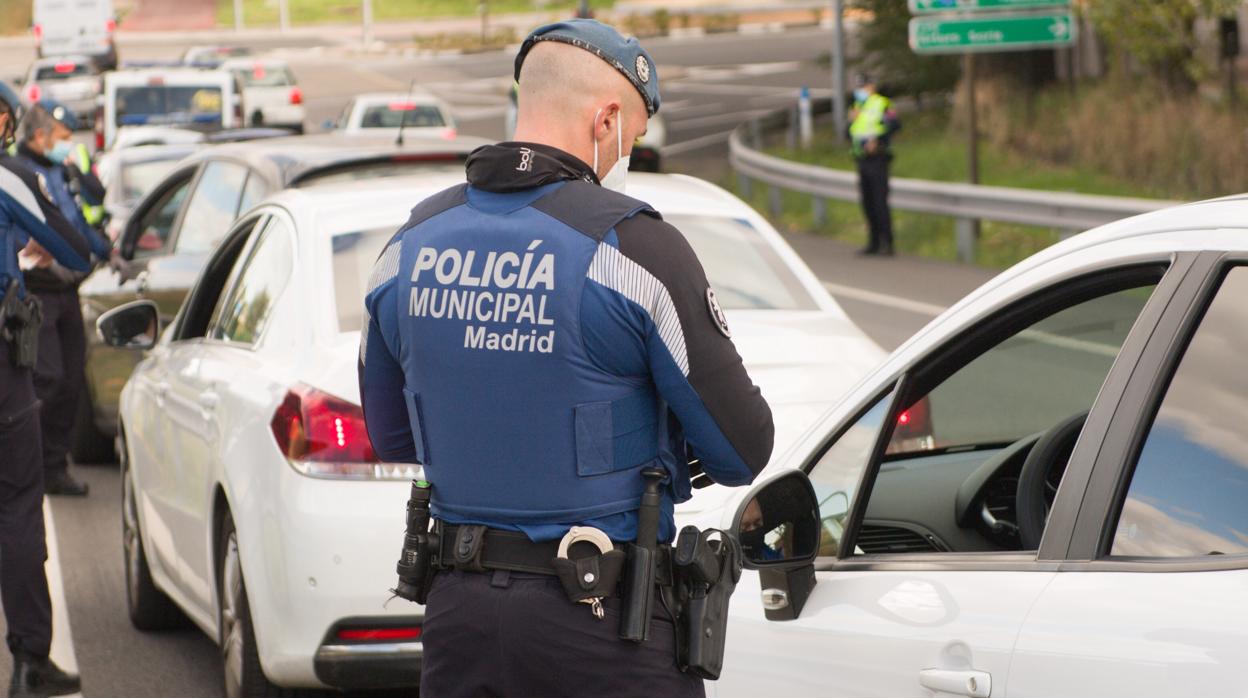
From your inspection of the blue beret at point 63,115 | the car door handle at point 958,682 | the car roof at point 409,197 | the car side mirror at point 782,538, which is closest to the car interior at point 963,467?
the car side mirror at point 782,538

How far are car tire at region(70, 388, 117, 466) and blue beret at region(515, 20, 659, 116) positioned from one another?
7387 mm

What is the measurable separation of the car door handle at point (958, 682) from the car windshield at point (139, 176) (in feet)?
46.5

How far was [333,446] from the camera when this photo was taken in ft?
16.6

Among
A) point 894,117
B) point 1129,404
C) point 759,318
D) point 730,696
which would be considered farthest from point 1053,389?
point 894,117

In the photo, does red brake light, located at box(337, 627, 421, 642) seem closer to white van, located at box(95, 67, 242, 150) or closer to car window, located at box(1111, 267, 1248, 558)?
car window, located at box(1111, 267, 1248, 558)

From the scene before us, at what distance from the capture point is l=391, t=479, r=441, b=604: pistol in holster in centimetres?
304

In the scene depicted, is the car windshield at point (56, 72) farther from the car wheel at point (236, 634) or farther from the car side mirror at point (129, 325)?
the car wheel at point (236, 634)

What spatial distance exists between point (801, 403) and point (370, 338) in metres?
2.33

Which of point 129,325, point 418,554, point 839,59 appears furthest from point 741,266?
point 839,59

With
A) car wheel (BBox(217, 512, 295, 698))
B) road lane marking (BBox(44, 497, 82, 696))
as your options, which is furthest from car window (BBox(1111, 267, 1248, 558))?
road lane marking (BBox(44, 497, 82, 696))

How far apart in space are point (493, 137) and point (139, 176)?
23742 millimetres

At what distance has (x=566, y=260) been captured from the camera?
113 inches

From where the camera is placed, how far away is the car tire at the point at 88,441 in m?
10.1

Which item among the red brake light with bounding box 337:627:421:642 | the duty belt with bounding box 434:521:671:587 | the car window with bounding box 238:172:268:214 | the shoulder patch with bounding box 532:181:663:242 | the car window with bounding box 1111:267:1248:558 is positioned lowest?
the red brake light with bounding box 337:627:421:642
